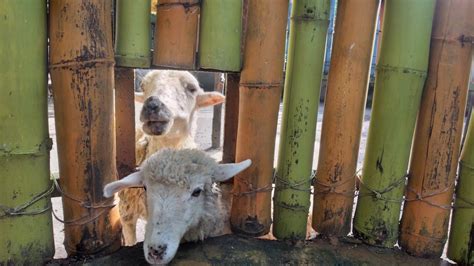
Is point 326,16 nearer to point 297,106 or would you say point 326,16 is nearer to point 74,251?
point 297,106

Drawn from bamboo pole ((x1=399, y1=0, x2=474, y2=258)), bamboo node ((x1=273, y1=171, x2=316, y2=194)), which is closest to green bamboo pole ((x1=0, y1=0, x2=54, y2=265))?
bamboo node ((x1=273, y1=171, x2=316, y2=194))

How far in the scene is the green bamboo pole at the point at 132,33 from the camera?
2.55 metres

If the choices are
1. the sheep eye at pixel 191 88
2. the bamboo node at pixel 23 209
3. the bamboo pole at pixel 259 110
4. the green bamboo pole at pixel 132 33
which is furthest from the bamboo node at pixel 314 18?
the sheep eye at pixel 191 88

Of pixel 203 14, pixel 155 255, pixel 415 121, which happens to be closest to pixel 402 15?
pixel 415 121

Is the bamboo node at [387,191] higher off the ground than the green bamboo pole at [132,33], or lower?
lower

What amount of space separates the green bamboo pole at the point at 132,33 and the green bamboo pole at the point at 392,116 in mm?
1507

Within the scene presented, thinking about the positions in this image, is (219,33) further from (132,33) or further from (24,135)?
(24,135)

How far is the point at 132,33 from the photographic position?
2.57 meters

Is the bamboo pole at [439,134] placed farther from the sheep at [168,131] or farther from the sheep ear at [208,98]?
the sheep ear at [208,98]

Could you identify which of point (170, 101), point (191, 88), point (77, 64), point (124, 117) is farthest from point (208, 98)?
point (77, 64)

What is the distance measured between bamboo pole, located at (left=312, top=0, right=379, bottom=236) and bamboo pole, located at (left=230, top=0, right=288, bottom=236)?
348 mm

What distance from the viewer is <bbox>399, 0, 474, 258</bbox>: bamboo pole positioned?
8.69 ft

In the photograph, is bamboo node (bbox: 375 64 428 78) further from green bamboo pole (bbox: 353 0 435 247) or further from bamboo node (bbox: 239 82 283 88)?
bamboo node (bbox: 239 82 283 88)

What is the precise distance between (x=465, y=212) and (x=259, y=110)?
1532 mm
